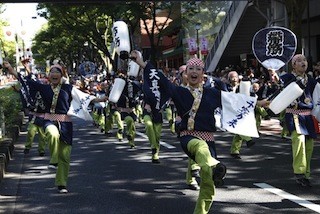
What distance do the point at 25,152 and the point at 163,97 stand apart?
263 inches

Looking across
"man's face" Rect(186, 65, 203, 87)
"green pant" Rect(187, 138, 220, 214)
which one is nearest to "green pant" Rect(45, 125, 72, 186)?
"man's face" Rect(186, 65, 203, 87)

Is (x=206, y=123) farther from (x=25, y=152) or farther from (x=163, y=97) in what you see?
(x=25, y=152)

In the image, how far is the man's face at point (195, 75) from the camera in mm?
5789

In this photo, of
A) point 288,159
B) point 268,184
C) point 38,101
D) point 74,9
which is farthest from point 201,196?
point 74,9

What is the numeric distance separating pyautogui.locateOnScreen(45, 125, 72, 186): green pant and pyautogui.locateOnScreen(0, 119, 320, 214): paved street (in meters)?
0.26

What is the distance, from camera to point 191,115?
5656 millimetres

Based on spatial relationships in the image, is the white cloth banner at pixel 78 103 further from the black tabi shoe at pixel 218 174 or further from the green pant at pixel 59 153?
the black tabi shoe at pixel 218 174

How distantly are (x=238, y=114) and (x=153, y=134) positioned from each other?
13.5 feet

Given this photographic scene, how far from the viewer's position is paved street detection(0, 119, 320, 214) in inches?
247

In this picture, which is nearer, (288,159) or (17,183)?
(17,183)

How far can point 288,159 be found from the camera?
9398mm

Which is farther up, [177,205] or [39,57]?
[39,57]

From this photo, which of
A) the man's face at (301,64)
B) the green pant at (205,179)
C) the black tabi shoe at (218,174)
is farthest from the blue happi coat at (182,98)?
the man's face at (301,64)

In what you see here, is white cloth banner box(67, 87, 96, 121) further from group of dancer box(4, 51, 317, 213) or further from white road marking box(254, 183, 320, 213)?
white road marking box(254, 183, 320, 213)
